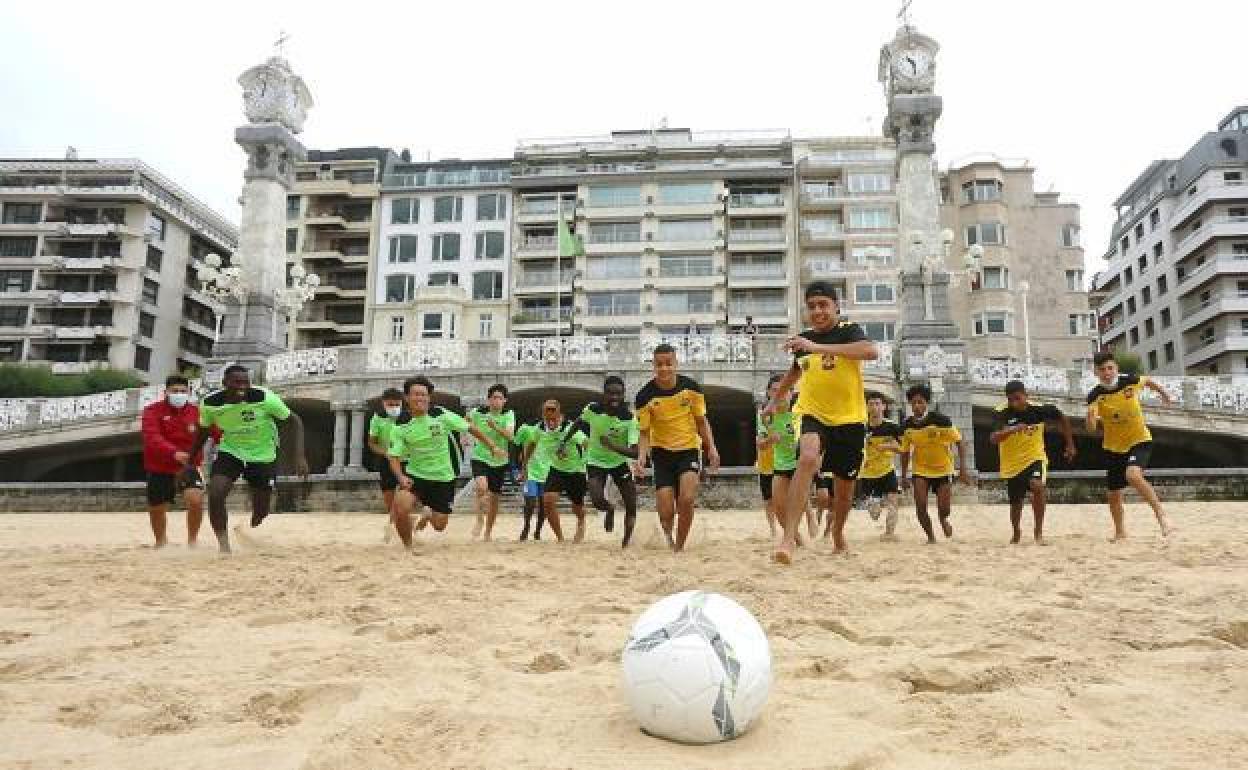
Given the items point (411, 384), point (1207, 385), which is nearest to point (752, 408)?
point (1207, 385)

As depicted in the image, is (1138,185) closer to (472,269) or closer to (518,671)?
(472,269)

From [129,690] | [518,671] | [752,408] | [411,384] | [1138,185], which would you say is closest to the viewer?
[129,690]

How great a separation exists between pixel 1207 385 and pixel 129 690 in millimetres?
30235

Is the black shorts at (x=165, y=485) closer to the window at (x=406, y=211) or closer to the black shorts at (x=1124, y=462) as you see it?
the black shorts at (x=1124, y=462)

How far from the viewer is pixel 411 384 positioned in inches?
360

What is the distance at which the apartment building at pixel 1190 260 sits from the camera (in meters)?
52.0

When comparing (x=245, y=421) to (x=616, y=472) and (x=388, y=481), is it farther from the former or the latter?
(x=616, y=472)

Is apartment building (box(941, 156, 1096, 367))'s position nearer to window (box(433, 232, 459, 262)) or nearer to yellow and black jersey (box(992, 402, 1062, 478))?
window (box(433, 232, 459, 262))

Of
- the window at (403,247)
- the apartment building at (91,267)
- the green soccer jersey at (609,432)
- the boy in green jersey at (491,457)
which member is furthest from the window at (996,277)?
the apartment building at (91,267)

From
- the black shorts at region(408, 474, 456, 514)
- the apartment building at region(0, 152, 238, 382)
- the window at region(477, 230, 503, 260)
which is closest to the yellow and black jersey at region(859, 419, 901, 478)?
the black shorts at region(408, 474, 456, 514)

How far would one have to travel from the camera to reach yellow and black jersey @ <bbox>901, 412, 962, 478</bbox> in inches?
389

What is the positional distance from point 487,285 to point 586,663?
167 ft

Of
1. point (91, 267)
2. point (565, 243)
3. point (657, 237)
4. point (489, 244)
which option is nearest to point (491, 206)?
point (489, 244)

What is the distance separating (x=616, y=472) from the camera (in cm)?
957
